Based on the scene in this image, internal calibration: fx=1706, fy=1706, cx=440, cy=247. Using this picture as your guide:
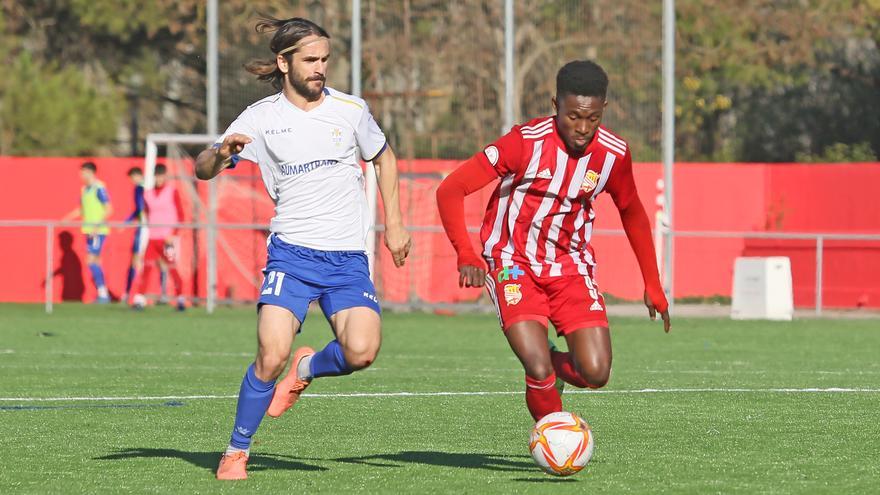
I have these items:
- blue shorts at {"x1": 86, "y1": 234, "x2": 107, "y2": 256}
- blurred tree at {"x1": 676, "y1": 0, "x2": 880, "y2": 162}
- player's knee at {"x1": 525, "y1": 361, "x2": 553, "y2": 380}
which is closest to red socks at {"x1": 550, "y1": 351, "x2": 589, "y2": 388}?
player's knee at {"x1": 525, "y1": 361, "x2": 553, "y2": 380}

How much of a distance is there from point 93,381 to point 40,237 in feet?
46.2

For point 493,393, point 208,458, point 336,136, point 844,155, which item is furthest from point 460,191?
point 844,155

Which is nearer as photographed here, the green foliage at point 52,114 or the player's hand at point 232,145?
the player's hand at point 232,145

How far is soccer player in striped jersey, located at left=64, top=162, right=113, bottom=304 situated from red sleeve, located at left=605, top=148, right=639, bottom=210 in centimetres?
1762

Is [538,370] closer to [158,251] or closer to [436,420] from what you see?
[436,420]

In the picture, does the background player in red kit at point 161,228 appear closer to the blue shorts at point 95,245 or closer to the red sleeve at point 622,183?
the blue shorts at point 95,245

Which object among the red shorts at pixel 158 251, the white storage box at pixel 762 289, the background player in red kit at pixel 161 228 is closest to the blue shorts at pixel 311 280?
the white storage box at pixel 762 289

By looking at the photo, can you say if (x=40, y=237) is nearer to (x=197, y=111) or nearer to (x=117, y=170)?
(x=117, y=170)

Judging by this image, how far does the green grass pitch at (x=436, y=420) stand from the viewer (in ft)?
27.4

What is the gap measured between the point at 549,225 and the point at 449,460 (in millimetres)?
1387

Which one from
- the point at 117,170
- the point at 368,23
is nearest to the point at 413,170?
the point at 368,23

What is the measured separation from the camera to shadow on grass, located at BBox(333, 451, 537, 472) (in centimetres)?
886

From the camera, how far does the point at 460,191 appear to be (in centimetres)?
868

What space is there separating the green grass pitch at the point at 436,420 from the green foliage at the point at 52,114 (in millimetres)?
11530
